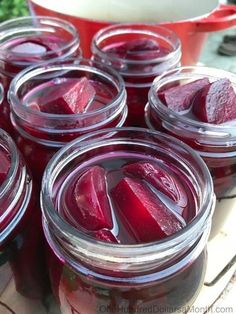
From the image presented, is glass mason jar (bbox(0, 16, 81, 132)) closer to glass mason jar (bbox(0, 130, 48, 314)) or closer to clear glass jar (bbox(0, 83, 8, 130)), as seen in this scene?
clear glass jar (bbox(0, 83, 8, 130))

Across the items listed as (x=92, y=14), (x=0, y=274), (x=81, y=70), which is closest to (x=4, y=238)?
(x=0, y=274)

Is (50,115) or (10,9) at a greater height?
(50,115)

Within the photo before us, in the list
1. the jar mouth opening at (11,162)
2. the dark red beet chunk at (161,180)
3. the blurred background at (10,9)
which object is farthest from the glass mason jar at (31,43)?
the blurred background at (10,9)

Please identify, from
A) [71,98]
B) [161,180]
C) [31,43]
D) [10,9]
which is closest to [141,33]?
[31,43]

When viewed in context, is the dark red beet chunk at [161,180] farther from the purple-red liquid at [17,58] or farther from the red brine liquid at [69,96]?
the purple-red liquid at [17,58]

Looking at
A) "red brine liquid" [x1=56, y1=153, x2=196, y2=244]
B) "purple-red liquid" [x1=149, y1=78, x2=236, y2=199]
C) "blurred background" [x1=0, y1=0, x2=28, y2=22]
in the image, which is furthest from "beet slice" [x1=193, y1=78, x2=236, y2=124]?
"blurred background" [x1=0, y1=0, x2=28, y2=22]

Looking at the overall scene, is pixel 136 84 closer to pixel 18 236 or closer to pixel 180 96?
pixel 180 96

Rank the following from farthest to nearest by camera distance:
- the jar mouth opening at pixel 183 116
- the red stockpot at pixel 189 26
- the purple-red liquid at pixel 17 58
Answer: the red stockpot at pixel 189 26 < the purple-red liquid at pixel 17 58 < the jar mouth opening at pixel 183 116
